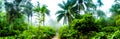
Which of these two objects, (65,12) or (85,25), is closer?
(85,25)

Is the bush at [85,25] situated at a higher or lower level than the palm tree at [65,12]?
lower

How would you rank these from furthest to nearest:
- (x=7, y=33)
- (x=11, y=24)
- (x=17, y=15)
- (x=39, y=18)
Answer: (x=17, y=15), (x=11, y=24), (x=7, y=33), (x=39, y=18)

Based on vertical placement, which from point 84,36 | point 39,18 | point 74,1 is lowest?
point 84,36

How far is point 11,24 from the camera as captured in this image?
1626 inches

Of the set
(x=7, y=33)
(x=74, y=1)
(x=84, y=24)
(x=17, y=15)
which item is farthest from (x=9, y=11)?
(x=84, y=24)

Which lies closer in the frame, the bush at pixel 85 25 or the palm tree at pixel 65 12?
the bush at pixel 85 25

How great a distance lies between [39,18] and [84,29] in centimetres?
586

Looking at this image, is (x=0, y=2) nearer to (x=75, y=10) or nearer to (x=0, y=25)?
(x=0, y=25)

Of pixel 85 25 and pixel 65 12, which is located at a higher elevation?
pixel 65 12

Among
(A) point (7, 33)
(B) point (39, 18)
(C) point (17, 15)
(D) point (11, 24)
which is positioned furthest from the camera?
(C) point (17, 15)

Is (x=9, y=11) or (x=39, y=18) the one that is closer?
(x=39, y=18)

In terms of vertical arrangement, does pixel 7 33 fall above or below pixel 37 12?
below

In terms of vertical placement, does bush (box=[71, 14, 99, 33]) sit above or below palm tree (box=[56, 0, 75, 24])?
below

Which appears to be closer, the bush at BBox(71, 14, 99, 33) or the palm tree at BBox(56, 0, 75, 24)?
the bush at BBox(71, 14, 99, 33)
